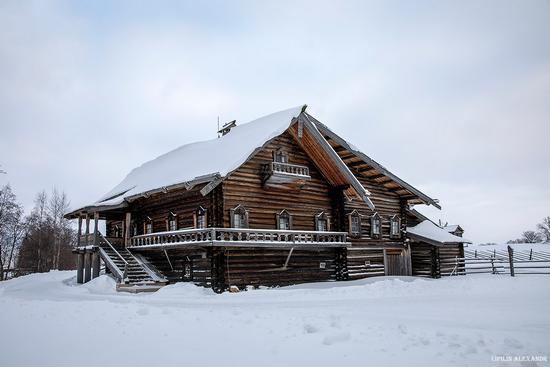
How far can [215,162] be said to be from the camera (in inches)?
885

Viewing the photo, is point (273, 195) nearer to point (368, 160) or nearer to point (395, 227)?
point (368, 160)

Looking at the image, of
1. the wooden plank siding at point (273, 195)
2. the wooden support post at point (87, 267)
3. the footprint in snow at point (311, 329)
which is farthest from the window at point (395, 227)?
the footprint in snow at point (311, 329)

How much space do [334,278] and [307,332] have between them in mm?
18793

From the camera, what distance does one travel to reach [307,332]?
821 cm

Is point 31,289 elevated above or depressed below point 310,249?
below

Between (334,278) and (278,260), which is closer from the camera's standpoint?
(278,260)

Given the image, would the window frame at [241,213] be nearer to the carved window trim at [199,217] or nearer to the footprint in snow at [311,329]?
the carved window trim at [199,217]

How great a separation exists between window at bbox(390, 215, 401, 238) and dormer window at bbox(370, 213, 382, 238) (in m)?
1.47

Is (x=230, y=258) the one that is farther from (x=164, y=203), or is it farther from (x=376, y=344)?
(x=376, y=344)

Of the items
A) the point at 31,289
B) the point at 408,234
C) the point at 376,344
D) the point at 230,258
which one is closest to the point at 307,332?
the point at 376,344

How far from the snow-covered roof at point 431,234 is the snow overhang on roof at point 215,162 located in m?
9.28

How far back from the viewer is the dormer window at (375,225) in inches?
1168

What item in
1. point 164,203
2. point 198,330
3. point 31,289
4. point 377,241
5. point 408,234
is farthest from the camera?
point 408,234

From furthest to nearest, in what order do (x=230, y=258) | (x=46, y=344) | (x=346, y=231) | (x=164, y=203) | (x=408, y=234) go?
(x=408, y=234)
(x=346, y=231)
(x=164, y=203)
(x=230, y=258)
(x=46, y=344)
